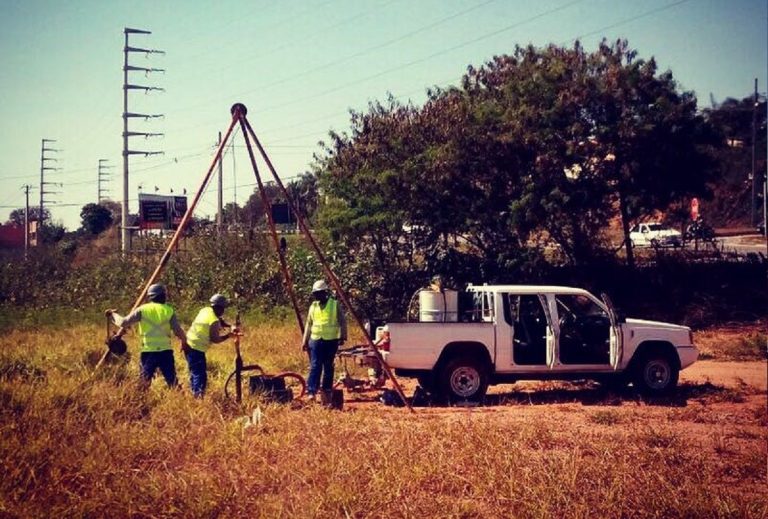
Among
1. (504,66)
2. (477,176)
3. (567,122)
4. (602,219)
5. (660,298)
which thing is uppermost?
(504,66)

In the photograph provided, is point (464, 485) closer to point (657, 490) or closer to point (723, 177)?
point (657, 490)

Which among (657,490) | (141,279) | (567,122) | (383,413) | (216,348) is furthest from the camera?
(141,279)

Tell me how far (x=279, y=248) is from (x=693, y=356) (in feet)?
22.7

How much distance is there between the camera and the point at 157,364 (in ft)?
29.2

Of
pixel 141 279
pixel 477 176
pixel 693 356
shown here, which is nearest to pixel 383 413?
pixel 693 356

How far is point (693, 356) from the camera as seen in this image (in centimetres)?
1080

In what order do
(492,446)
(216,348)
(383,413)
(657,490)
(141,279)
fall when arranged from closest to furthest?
(657,490), (492,446), (383,413), (216,348), (141,279)

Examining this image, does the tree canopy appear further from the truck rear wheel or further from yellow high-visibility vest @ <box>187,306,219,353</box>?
yellow high-visibility vest @ <box>187,306,219,353</box>

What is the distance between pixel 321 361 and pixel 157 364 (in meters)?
2.26

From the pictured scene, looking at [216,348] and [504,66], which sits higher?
[504,66]

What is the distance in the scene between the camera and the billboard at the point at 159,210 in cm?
3722

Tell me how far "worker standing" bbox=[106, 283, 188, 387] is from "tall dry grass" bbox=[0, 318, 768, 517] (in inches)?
11.3

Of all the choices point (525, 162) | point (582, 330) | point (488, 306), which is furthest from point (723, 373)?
point (525, 162)

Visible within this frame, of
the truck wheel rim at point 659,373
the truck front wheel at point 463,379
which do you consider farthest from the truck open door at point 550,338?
the truck wheel rim at point 659,373
